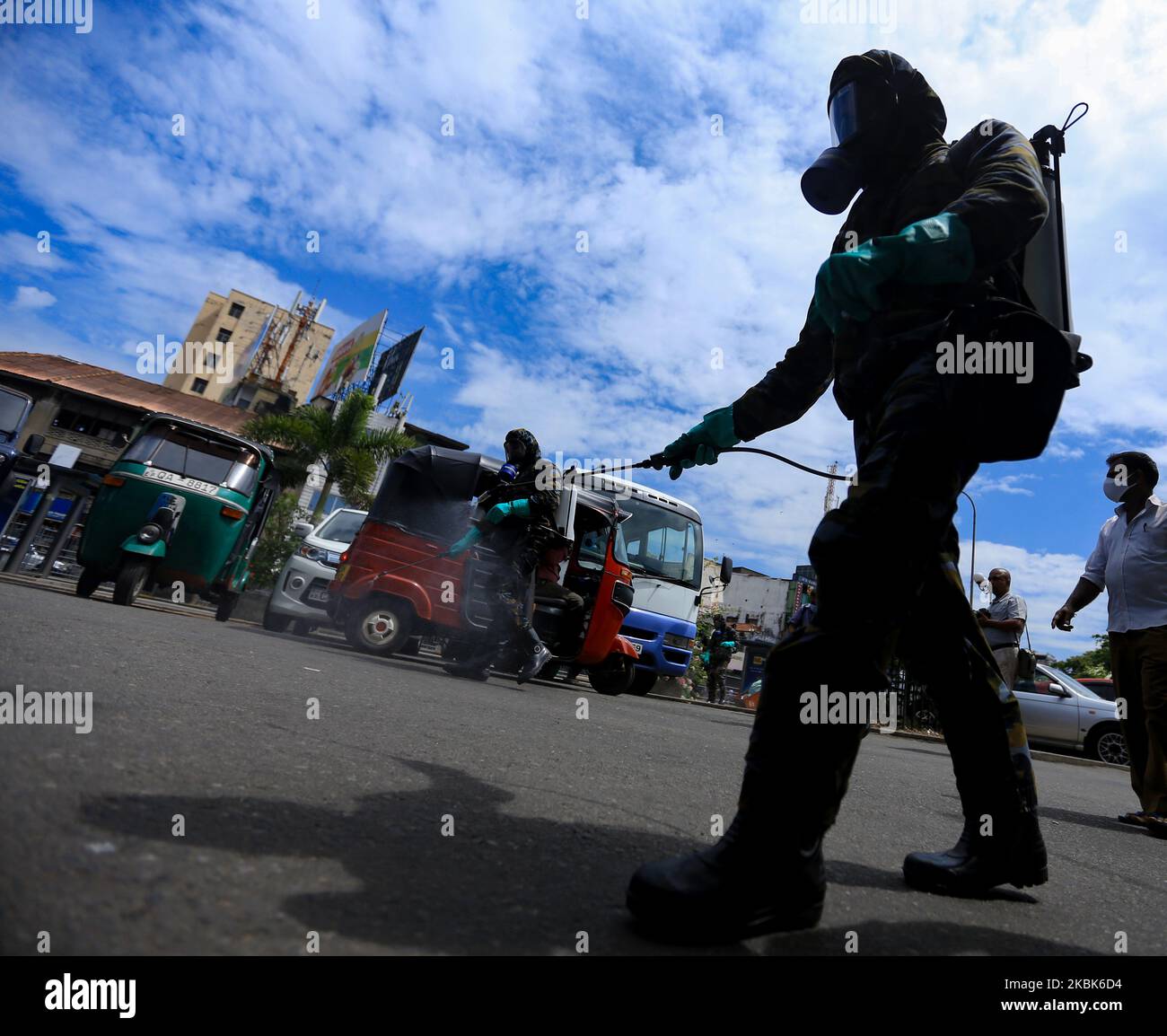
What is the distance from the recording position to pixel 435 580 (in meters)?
7.93

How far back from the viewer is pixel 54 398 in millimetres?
31922

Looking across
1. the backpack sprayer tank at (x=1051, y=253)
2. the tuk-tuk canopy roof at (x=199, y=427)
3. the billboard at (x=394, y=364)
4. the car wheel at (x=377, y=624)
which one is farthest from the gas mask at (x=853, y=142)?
the billboard at (x=394, y=364)

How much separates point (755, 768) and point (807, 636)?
0.88 feet

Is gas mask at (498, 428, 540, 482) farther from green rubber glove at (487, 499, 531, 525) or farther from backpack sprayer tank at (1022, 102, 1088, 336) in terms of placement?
backpack sprayer tank at (1022, 102, 1088, 336)

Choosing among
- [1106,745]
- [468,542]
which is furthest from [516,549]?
[1106,745]

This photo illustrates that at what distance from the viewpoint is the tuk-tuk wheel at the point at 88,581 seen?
25.6 feet

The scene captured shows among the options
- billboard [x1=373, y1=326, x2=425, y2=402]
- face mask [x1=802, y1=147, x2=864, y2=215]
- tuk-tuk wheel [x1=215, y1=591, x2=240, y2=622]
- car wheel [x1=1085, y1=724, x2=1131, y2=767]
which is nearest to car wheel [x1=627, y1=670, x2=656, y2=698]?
tuk-tuk wheel [x1=215, y1=591, x2=240, y2=622]

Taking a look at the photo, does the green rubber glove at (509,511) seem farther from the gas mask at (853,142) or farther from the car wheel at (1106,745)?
the car wheel at (1106,745)

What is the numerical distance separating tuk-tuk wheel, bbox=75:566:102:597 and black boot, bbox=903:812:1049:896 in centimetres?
831

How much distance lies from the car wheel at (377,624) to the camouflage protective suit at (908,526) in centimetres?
Result: 641

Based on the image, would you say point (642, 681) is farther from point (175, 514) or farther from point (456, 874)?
point (456, 874)

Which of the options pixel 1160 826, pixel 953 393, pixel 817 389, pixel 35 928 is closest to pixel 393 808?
pixel 35 928
